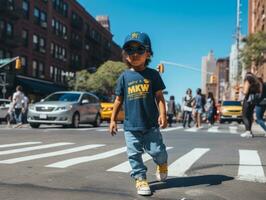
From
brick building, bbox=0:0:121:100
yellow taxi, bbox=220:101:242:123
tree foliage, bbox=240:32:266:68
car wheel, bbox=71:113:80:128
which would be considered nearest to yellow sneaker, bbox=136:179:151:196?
car wheel, bbox=71:113:80:128

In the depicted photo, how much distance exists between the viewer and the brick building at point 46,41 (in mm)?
40656

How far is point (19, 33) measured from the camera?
42625 millimetres

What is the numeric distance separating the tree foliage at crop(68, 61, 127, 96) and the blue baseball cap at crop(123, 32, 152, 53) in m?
49.4

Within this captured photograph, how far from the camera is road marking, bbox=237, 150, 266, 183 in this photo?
5.42m

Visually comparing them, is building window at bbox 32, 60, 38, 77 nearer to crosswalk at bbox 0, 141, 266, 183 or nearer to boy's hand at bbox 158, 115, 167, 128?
crosswalk at bbox 0, 141, 266, 183

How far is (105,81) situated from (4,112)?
33878 mm

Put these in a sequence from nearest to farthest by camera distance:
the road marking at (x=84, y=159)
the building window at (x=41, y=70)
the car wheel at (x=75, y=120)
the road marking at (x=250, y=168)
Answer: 1. the road marking at (x=250, y=168)
2. the road marking at (x=84, y=159)
3. the car wheel at (x=75, y=120)
4. the building window at (x=41, y=70)

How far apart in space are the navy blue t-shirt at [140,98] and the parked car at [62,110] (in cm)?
1202

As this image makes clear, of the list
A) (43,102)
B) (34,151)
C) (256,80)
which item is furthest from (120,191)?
(43,102)

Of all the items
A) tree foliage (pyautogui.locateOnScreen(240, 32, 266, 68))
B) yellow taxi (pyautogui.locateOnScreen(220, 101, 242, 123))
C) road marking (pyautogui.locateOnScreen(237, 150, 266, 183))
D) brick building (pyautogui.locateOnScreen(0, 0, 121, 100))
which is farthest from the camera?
brick building (pyautogui.locateOnScreen(0, 0, 121, 100))

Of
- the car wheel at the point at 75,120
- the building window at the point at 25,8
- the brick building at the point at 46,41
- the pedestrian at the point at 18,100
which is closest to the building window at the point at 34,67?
the brick building at the point at 46,41

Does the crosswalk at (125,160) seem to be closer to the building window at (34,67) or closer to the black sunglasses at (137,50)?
the black sunglasses at (137,50)

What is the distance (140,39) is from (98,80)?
5256cm

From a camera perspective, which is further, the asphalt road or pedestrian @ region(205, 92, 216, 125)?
pedestrian @ region(205, 92, 216, 125)
